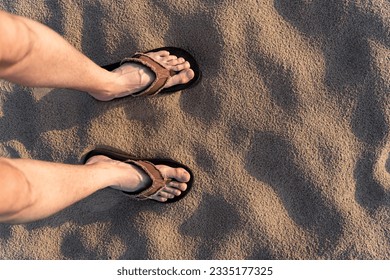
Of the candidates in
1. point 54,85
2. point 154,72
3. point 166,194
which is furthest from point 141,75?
point 166,194

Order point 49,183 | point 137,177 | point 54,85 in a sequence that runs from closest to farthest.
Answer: point 49,183 < point 54,85 < point 137,177

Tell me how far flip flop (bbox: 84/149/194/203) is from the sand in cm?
4

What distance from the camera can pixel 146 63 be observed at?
1488 mm

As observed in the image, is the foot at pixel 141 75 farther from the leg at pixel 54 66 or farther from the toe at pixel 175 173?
the toe at pixel 175 173

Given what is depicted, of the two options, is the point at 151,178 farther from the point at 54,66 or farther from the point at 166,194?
the point at 54,66

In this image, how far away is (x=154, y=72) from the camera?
1.50 m

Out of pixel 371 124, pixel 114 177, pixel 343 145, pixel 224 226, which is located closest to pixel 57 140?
pixel 114 177

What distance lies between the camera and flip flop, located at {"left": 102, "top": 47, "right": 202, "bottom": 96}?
150 cm

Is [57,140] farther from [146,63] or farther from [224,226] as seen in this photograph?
[224,226]

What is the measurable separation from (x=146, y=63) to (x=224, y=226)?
2.45ft

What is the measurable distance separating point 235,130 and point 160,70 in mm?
398

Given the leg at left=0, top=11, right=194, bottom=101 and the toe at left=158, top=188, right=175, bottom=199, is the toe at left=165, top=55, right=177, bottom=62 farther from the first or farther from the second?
the toe at left=158, top=188, right=175, bottom=199

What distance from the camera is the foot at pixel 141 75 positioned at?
4.83 feet

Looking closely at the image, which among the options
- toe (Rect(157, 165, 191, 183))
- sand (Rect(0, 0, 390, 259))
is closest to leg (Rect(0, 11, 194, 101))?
sand (Rect(0, 0, 390, 259))
